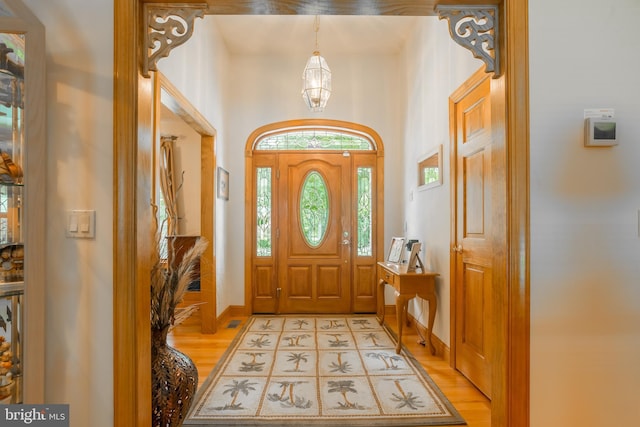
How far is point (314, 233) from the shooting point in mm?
5219

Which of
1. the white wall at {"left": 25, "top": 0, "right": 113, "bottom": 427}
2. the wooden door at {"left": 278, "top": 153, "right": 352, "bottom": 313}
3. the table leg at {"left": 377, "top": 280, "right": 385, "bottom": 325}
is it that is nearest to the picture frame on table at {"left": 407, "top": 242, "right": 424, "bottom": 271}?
the table leg at {"left": 377, "top": 280, "right": 385, "bottom": 325}

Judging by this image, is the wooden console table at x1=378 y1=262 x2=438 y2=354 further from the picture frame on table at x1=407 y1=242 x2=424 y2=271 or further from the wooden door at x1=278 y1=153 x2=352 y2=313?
the wooden door at x1=278 y1=153 x2=352 y2=313

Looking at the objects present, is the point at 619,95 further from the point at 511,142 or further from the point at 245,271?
the point at 245,271

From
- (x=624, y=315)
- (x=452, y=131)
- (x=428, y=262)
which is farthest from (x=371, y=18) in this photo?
(x=624, y=315)

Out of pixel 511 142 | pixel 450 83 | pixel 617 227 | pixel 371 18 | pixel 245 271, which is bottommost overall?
pixel 245 271

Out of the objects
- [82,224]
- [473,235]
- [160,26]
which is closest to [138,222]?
[82,224]

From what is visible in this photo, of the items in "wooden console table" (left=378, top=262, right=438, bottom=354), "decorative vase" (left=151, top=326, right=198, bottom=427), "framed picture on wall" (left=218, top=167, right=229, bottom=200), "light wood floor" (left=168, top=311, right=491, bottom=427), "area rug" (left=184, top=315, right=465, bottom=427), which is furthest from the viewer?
"framed picture on wall" (left=218, top=167, right=229, bottom=200)

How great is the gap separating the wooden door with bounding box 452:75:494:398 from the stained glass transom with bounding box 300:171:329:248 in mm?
2321

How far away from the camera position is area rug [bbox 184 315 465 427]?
237cm

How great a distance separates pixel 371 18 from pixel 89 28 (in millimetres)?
3371

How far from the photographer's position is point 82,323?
1.60 m

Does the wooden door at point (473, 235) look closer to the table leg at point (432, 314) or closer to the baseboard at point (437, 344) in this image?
the baseboard at point (437, 344)

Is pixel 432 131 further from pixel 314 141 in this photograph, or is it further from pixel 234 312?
pixel 234 312

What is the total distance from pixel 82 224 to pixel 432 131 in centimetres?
314
